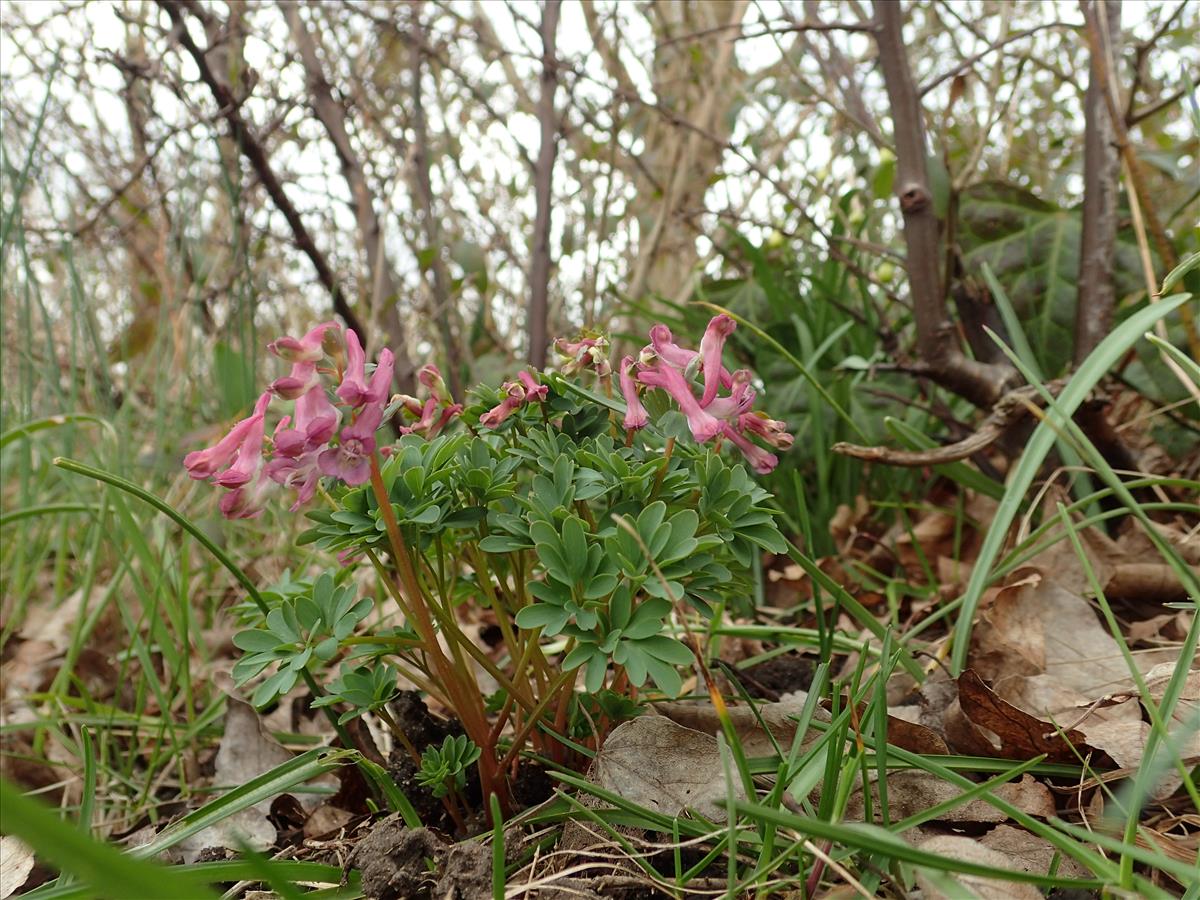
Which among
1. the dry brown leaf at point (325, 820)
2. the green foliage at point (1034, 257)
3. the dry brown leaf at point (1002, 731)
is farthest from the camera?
the green foliage at point (1034, 257)

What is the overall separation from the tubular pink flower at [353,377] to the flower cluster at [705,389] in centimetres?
29

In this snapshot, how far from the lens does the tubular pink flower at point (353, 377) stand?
927 mm

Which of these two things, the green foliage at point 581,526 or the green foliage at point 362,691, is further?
the green foliage at point 362,691

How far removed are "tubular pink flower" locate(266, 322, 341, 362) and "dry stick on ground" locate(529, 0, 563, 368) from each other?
164 cm

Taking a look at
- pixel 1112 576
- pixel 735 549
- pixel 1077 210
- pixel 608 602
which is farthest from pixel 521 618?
pixel 1077 210

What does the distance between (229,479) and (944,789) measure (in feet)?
2.95

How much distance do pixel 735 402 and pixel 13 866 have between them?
46.1 inches

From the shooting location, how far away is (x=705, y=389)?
1.05 m

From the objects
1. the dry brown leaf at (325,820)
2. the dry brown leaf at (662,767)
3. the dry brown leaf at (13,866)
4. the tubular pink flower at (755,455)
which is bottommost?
the dry brown leaf at (325,820)

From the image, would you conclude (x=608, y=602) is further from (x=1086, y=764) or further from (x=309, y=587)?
(x=1086, y=764)

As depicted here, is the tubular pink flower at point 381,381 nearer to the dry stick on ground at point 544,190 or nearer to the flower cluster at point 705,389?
the flower cluster at point 705,389

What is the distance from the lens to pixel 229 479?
0.98m

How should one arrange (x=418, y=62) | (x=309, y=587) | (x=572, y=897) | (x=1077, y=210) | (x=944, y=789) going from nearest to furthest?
(x=572, y=897) → (x=944, y=789) → (x=309, y=587) → (x=1077, y=210) → (x=418, y=62)

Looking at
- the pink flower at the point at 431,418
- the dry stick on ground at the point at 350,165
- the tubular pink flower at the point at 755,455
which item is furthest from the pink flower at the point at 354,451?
the dry stick on ground at the point at 350,165
